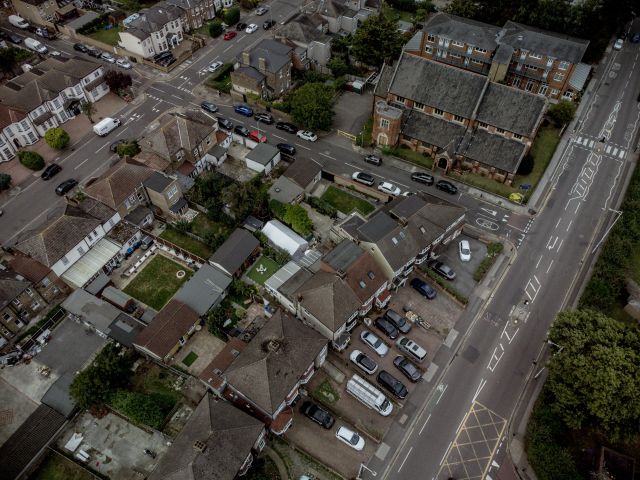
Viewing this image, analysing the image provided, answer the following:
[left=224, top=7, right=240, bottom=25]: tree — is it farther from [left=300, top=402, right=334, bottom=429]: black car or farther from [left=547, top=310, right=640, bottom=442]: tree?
[left=547, top=310, right=640, bottom=442]: tree

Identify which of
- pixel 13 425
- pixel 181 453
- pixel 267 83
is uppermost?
pixel 267 83

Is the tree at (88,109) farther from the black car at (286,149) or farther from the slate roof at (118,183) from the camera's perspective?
the black car at (286,149)

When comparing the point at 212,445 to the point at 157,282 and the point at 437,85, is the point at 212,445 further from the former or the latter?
the point at 437,85

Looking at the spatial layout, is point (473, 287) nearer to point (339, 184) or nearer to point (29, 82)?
point (339, 184)

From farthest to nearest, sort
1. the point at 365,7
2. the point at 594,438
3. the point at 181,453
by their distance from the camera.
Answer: the point at 365,7 → the point at 594,438 → the point at 181,453

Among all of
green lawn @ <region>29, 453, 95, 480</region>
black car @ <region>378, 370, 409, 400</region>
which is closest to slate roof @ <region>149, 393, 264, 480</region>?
green lawn @ <region>29, 453, 95, 480</region>

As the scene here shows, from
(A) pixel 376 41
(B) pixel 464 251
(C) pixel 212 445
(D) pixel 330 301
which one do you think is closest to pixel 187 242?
(D) pixel 330 301

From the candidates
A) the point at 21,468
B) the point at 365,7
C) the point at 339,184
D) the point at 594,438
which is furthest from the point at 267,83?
the point at 594,438
